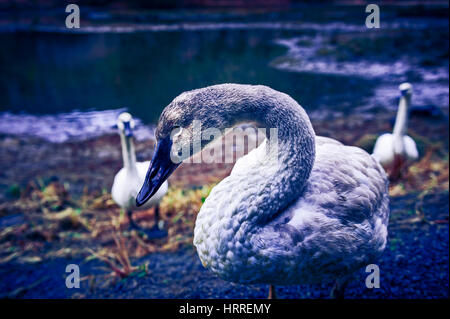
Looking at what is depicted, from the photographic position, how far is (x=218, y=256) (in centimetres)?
148

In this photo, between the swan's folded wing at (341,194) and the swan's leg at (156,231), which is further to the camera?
the swan's leg at (156,231)

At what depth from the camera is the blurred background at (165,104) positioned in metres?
2.64

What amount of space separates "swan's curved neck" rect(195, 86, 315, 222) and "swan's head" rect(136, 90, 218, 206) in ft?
0.47

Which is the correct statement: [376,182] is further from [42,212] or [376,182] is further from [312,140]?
[42,212]

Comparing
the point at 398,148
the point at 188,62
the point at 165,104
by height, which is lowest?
the point at 398,148

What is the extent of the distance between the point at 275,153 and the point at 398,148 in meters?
2.74

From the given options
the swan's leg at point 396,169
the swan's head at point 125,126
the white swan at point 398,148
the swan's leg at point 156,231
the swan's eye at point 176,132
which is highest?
the swan's eye at point 176,132

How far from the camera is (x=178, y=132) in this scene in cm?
125

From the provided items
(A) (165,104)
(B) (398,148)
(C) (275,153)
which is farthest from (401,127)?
(C) (275,153)

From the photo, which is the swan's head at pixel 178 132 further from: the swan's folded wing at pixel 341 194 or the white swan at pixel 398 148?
the white swan at pixel 398 148

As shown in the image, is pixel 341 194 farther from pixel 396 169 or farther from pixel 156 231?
pixel 396 169

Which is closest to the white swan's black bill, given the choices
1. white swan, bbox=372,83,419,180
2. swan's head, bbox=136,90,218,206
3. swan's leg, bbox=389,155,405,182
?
swan's head, bbox=136,90,218,206

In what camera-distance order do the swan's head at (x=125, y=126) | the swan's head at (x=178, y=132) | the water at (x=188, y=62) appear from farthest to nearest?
the water at (x=188, y=62) < the swan's head at (x=125, y=126) < the swan's head at (x=178, y=132)

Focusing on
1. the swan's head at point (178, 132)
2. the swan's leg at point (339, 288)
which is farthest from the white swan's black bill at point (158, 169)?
the swan's leg at point (339, 288)
